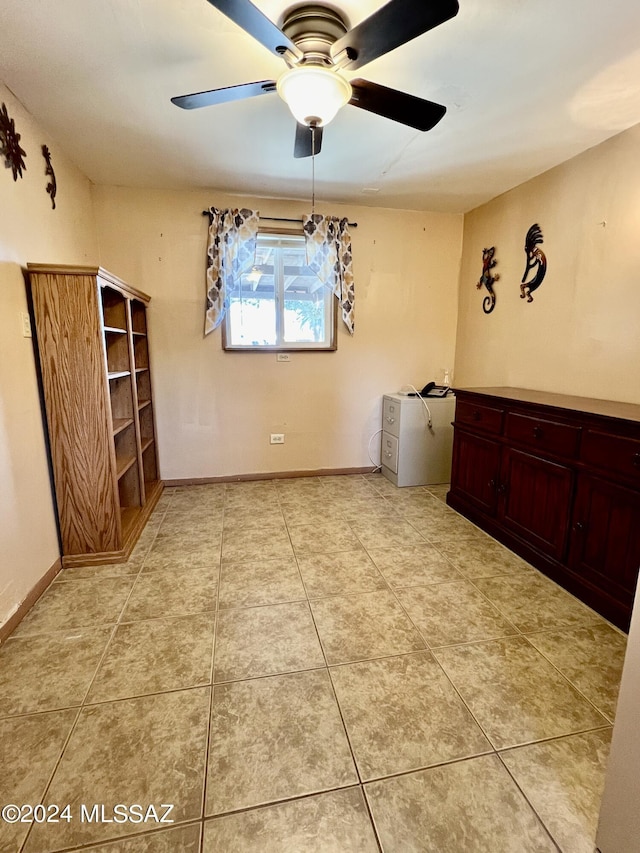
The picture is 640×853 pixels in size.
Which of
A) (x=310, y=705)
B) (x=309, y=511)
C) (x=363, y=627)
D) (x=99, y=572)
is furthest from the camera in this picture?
(x=309, y=511)

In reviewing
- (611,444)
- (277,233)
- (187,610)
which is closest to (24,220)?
(277,233)

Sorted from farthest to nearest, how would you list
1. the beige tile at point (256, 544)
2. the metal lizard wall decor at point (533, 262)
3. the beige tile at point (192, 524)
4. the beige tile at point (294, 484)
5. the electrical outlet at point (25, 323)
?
the beige tile at point (294, 484), the metal lizard wall decor at point (533, 262), the beige tile at point (192, 524), the beige tile at point (256, 544), the electrical outlet at point (25, 323)

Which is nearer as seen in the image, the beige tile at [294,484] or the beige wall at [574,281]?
the beige wall at [574,281]

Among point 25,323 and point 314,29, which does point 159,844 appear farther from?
point 314,29

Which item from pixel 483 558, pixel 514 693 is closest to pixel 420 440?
pixel 483 558

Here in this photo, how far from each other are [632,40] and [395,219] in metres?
2.13

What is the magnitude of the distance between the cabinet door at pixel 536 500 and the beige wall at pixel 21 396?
2670mm

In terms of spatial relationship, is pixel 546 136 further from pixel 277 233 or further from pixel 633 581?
pixel 633 581

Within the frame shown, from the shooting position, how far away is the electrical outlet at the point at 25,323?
76.5 inches

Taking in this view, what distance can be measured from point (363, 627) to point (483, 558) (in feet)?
3.23

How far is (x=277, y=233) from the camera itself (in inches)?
132

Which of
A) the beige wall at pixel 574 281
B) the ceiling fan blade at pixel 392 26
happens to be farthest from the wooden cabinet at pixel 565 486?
the ceiling fan blade at pixel 392 26

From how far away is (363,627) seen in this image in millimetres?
1748

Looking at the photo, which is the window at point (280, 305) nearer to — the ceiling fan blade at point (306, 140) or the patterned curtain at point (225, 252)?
the patterned curtain at point (225, 252)
